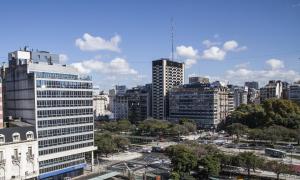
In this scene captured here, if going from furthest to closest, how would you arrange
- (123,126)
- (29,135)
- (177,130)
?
(123,126) < (177,130) < (29,135)

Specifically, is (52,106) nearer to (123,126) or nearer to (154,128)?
(154,128)

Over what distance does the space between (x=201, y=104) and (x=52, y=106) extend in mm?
117187

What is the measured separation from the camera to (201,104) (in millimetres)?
184000

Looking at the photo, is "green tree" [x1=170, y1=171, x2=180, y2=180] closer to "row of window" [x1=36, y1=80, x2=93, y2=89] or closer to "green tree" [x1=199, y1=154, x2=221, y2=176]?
"green tree" [x1=199, y1=154, x2=221, y2=176]

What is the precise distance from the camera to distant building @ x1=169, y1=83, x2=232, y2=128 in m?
181

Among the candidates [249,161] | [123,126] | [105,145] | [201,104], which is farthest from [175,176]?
[201,104]

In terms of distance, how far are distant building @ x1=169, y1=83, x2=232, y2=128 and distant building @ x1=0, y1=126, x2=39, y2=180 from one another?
120 metres

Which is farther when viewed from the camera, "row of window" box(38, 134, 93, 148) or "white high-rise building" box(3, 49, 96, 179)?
"row of window" box(38, 134, 93, 148)

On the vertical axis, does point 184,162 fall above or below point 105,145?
above

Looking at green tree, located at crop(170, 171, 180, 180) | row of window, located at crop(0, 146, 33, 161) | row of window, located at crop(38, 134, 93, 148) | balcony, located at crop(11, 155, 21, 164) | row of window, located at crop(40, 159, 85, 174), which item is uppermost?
row of window, located at crop(38, 134, 93, 148)

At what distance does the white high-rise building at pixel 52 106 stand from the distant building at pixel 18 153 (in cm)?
197

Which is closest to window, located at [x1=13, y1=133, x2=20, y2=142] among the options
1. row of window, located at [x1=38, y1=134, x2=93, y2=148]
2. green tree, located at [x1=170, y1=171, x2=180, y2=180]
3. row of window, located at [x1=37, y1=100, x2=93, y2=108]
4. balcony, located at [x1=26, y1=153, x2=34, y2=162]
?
balcony, located at [x1=26, y1=153, x2=34, y2=162]

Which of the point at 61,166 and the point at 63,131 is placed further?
the point at 61,166

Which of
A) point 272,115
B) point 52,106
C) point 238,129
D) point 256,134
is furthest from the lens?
point 272,115
